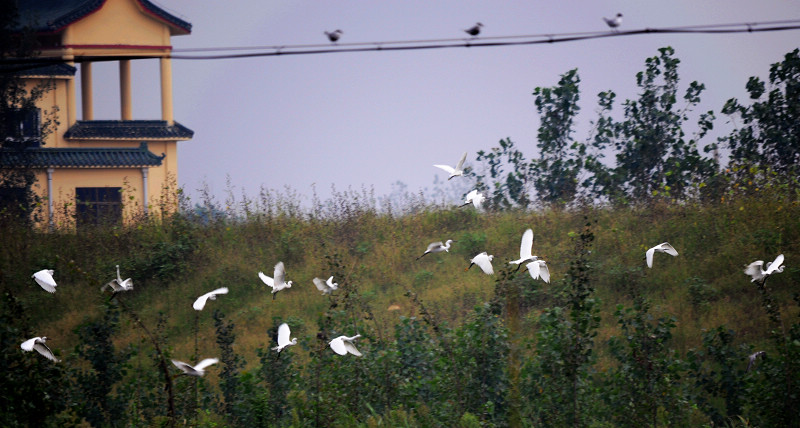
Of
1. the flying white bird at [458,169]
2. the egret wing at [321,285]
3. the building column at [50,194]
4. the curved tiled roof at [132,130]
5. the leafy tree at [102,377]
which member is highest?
the curved tiled roof at [132,130]

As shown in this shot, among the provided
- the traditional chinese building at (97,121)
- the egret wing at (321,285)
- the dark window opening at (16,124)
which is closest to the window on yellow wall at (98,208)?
the traditional chinese building at (97,121)

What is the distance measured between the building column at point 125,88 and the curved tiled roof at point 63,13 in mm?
1355

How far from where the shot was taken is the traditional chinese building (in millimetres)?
14367

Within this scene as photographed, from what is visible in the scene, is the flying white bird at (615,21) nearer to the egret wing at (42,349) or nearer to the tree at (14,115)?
the egret wing at (42,349)

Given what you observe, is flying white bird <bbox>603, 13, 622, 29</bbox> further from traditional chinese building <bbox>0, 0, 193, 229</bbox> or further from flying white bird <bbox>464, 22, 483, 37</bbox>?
traditional chinese building <bbox>0, 0, 193, 229</bbox>

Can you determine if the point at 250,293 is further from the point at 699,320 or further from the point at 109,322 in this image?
the point at 699,320

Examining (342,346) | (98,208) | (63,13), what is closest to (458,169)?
(342,346)

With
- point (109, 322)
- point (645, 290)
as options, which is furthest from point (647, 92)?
point (109, 322)

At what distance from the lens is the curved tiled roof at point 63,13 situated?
15.4 metres

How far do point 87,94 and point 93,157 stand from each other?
2.61 m

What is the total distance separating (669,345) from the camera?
7.61m

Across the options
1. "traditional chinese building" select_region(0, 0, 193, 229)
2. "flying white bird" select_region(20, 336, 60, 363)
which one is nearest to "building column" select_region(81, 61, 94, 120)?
"traditional chinese building" select_region(0, 0, 193, 229)

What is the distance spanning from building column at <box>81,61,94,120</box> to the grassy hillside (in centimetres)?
622

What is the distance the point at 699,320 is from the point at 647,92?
4.93 m
